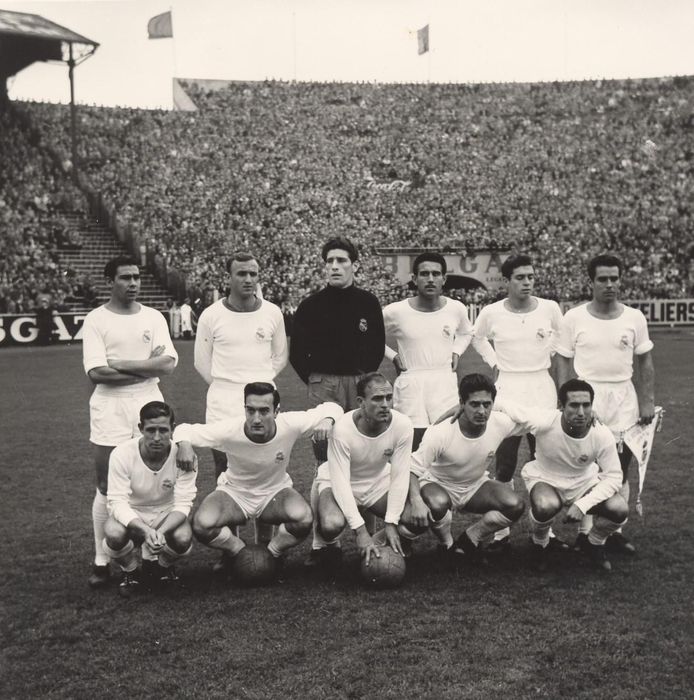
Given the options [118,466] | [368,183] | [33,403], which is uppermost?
[368,183]

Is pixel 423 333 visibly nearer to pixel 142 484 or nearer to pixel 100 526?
pixel 142 484

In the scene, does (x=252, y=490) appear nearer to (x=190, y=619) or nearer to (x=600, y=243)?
(x=190, y=619)

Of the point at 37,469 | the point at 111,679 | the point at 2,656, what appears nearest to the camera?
the point at 111,679

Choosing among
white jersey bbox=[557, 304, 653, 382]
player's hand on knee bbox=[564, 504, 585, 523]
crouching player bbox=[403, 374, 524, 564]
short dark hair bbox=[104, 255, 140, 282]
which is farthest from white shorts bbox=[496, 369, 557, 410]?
short dark hair bbox=[104, 255, 140, 282]

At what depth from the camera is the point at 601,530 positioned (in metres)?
5.55

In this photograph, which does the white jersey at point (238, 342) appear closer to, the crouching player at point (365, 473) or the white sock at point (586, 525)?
the crouching player at point (365, 473)

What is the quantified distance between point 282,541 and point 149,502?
89cm

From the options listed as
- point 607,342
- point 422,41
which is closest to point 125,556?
point 607,342

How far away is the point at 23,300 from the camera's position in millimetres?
25469

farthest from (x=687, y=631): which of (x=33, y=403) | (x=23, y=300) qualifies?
(x=23, y=300)

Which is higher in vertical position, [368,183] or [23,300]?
[368,183]

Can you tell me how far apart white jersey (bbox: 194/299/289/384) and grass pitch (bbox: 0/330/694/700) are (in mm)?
1316

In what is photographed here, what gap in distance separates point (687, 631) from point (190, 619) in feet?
8.90

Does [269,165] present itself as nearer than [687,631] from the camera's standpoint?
No
